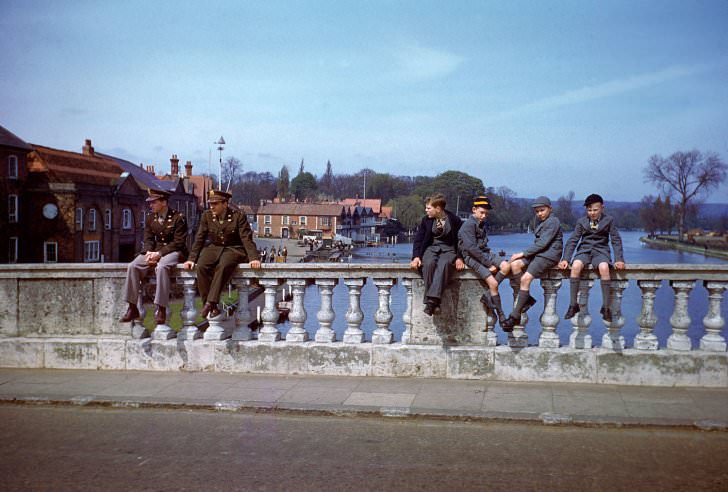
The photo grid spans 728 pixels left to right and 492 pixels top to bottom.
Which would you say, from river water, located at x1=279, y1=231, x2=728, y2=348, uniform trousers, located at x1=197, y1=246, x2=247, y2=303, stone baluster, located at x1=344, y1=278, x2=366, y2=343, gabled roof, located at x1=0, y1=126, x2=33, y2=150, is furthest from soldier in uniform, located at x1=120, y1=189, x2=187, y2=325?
gabled roof, located at x1=0, y1=126, x2=33, y2=150

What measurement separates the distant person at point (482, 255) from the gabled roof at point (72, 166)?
4848cm

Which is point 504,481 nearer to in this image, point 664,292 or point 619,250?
point 619,250

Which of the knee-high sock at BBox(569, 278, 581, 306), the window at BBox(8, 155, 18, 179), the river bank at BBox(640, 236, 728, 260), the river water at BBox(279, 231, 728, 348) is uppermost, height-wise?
the window at BBox(8, 155, 18, 179)

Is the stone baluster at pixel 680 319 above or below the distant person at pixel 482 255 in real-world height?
below

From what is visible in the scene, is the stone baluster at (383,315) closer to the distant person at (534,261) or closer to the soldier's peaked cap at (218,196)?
the distant person at (534,261)

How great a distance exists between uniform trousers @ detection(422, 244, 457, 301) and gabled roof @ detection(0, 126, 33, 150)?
44.3 metres

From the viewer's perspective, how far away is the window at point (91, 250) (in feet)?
165

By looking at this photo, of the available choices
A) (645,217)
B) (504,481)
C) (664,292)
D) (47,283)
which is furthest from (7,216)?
(645,217)

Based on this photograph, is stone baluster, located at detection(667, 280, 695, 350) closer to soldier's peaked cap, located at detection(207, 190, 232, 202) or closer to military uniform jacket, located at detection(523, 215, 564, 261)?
military uniform jacket, located at detection(523, 215, 564, 261)

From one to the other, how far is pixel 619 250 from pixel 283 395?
373 cm

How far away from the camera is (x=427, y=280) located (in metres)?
6.97

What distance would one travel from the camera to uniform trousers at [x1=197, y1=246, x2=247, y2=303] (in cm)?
736

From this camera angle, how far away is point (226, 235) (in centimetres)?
767

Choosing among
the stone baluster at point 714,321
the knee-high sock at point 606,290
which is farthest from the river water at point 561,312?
the stone baluster at point 714,321
